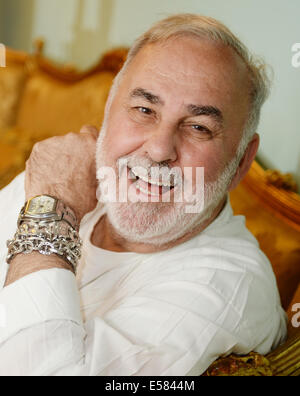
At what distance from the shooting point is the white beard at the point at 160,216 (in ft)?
2.62

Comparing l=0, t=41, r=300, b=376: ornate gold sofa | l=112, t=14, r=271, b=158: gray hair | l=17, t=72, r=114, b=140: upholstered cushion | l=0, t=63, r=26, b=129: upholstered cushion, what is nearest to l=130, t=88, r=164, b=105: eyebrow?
l=112, t=14, r=271, b=158: gray hair

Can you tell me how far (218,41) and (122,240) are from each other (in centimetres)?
41

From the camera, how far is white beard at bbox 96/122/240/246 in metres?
0.80

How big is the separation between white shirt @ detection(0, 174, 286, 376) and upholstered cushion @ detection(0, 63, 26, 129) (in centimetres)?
133

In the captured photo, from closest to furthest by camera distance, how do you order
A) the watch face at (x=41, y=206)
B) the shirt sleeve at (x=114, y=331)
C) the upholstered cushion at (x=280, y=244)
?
→ the shirt sleeve at (x=114, y=331) < the watch face at (x=41, y=206) < the upholstered cushion at (x=280, y=244)

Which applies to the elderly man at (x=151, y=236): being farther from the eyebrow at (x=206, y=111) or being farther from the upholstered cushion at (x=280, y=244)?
the upholstered cushion at (x=280, y=244)

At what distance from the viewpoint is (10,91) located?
6.98 feet

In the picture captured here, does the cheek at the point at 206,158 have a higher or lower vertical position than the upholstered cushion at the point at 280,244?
higher

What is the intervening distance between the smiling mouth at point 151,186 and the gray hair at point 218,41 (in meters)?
0.17

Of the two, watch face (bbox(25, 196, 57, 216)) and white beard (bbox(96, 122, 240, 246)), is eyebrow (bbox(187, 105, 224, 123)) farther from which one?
watch face (bbox(25, 196, 57, 216))

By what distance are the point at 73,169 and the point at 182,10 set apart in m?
0.52

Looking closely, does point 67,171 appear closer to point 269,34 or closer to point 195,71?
point 195,71

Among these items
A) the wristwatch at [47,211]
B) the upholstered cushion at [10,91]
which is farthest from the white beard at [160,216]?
the upholstered cushion at [10,91]

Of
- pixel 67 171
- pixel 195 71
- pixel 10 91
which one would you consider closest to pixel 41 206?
pixel 67 171
